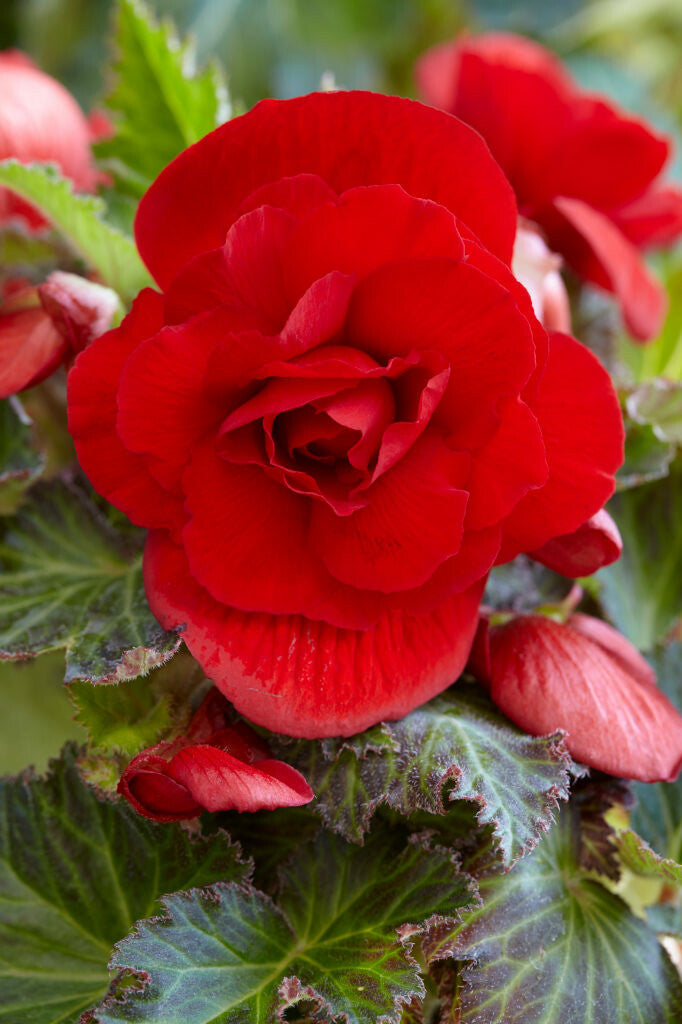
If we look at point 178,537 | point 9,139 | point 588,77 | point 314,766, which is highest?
point 9,139

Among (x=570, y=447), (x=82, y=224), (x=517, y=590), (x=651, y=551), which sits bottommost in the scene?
(x=651, y=551)

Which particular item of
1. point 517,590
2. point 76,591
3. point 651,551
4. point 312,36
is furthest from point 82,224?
point 312,36

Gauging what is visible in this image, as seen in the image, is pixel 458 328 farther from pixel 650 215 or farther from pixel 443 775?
pixel 650 215

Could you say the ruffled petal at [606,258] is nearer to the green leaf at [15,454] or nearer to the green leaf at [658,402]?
the green leaf at [658,402]

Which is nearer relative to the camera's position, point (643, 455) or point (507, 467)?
point (507, 467)

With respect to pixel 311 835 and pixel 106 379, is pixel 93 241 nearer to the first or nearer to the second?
pixel 106 379

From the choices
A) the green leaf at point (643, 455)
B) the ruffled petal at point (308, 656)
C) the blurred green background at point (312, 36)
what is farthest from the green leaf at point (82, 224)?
the blurred green background at point (312, 36)

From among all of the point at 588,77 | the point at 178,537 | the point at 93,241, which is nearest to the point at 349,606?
the point at 178,537

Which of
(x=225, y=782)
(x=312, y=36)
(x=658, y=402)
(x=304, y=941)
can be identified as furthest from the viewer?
(x=312, y=36)
